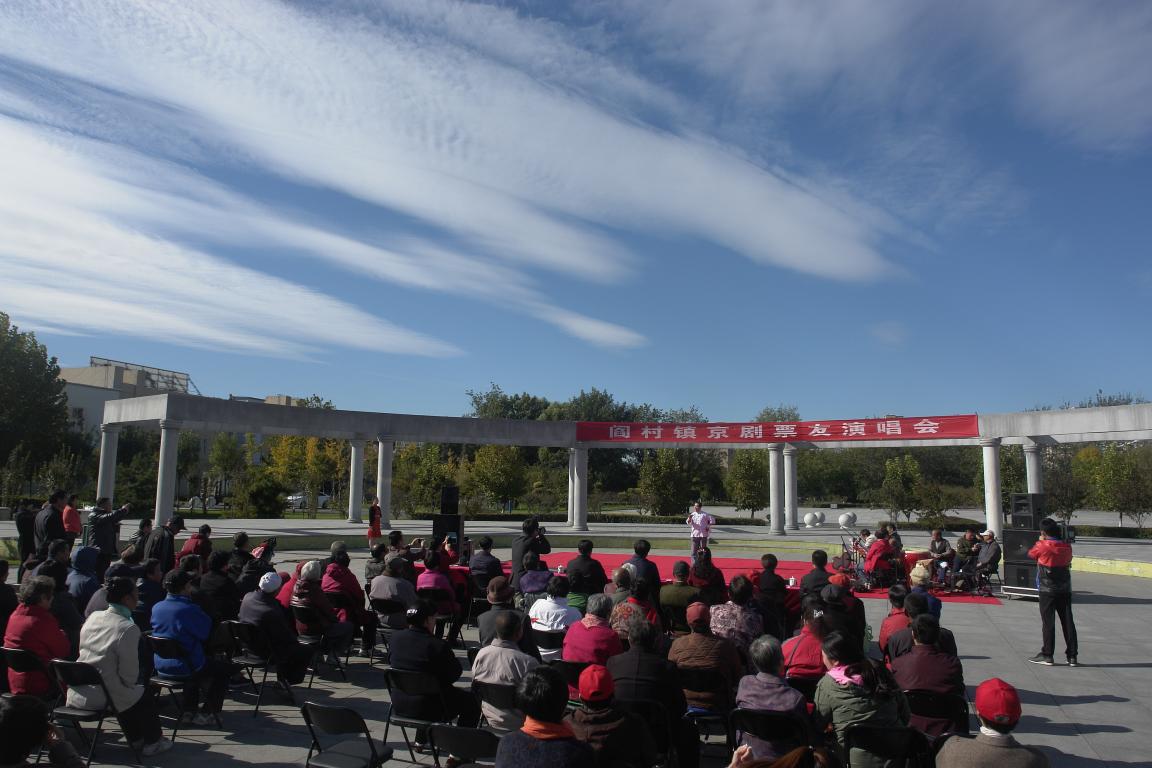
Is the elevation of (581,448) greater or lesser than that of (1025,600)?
greater

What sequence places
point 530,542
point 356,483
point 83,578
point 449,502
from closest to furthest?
point 83,578, point 530,542, point 449,502, point 356,483

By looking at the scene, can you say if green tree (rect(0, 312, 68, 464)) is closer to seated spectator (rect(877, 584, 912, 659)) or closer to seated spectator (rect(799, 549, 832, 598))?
seated spectator (rect(799, 549, 832, 598))

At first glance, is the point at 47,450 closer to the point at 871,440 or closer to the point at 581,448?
the point at 581,448

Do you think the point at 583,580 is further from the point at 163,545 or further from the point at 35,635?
the point at 163,545

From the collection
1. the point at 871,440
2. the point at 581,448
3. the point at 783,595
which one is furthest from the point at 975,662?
the point at 581,448

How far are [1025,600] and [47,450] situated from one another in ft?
164

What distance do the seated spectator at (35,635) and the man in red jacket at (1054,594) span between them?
35.0 feet

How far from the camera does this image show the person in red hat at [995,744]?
3.75m

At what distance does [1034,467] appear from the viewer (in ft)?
86.8

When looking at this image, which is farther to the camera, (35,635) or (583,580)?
(583,580)

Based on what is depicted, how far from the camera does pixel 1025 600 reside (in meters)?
15.1

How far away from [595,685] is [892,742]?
6.21ft

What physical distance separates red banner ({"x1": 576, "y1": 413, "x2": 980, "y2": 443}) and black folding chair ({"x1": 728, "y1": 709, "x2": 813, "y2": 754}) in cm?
2697

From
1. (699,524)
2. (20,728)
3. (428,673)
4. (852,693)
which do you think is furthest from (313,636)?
(699,524)
